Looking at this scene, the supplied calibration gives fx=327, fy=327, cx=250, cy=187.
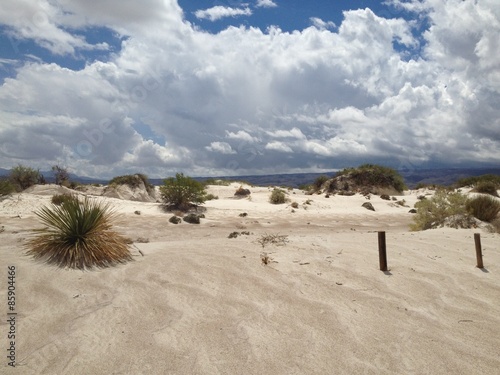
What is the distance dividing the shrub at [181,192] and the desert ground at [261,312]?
10093 mm

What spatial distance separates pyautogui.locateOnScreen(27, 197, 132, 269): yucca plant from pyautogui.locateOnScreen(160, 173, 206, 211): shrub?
10957 mm

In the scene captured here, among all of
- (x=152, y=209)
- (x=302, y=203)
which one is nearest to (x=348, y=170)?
(x=302, y=203)

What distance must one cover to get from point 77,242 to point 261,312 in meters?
3.27

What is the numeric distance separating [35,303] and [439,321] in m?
4.72

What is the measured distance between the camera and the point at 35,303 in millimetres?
3850

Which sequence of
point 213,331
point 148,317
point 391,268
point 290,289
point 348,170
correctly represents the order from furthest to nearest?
1. point 348,170
2. point 391,268
3. point 290,289
4. point 148,317
5. point 213,331

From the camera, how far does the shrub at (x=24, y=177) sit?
21.1m

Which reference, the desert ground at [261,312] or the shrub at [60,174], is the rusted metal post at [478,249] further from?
the shrub at [60,174]

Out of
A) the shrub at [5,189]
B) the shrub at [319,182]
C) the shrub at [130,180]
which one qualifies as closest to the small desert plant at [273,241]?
the shrub at [5,189]

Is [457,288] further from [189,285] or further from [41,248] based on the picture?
[41,248]

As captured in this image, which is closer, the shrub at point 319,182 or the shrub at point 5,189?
the shrub at point 5,189

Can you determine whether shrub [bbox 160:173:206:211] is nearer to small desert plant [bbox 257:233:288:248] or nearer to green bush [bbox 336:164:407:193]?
small desert plant [bbox 257:233:288:248]

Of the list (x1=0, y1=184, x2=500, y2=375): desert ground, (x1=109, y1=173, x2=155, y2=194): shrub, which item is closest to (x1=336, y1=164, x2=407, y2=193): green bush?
(x1=109, y1=173, x2=155, y2=194): shrub

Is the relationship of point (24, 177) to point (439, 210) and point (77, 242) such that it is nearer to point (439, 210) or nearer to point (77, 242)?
point (77, 242)
